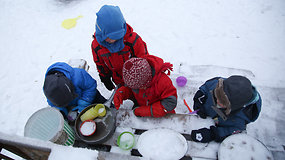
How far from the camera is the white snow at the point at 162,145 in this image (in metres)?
1.29

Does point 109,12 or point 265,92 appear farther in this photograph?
point 265,92

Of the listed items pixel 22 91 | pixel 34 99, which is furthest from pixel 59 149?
pixel 22 91

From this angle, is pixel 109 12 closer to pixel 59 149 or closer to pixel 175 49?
pixel 59 149

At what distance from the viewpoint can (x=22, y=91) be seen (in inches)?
132

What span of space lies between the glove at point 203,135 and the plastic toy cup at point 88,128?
2.95ft

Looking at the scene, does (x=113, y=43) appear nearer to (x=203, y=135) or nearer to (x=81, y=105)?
(x=81, y=105)

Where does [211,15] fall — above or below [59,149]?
below

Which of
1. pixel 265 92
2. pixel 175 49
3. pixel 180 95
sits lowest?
pixel 265 92

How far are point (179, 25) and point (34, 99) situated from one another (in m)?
3.61

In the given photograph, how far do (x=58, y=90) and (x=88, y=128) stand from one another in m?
0.46

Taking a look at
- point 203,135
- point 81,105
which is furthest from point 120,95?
point 203,135

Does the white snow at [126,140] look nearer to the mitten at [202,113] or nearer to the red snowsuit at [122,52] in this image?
the mitten at [202,113]

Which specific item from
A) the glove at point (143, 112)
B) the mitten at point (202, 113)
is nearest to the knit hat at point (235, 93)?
the mitten at point (202, 113)

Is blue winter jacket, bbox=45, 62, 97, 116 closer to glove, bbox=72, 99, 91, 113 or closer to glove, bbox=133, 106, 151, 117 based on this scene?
glove, bbox=72, 99, 91, 113
